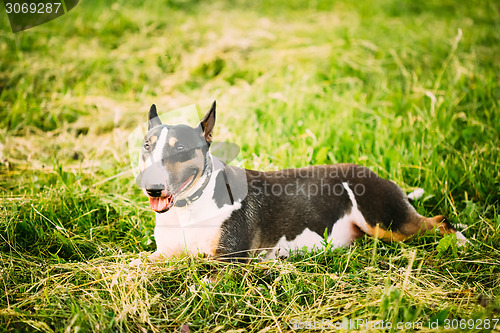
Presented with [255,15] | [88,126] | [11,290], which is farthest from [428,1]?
[11,290]

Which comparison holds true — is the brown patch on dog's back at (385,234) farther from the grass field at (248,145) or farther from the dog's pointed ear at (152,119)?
the dog's pointed ear at (152,119)

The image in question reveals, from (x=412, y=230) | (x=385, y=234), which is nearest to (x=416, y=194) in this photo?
(x=412, y=230)

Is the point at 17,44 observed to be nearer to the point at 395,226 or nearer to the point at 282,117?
the point at 282,117

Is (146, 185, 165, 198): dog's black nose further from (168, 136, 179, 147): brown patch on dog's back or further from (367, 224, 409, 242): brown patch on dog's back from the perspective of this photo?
(367, 224, 409, 242): brown patch on dog's back

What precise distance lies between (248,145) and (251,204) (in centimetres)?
155

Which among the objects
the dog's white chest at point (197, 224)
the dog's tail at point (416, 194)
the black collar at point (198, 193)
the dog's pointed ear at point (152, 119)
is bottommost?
the dog's tail at point (416, 194)

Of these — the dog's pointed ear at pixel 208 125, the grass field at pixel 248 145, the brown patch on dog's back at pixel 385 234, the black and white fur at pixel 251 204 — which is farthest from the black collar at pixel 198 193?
the brown patch on dog's back at pixel 385 234

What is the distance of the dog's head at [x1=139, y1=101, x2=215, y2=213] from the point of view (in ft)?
7.93

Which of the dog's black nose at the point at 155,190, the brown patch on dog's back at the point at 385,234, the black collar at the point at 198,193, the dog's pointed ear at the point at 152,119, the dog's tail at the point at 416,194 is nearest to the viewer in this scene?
the dog's black nose at the point at 155,190

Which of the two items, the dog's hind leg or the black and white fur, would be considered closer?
the black and white fur

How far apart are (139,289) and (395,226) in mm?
1820

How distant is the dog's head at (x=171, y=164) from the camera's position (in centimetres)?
242

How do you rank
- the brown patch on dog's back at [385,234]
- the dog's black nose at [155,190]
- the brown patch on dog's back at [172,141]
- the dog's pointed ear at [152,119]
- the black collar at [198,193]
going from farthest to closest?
1. the brown patch on dog's back at [385,234]
2. the dog's pointed ear at [152,119]
3. the black collar at [198,193]
4. the brown patch on dog's back at [172,141]
5. the dog's black nose at [155,190]

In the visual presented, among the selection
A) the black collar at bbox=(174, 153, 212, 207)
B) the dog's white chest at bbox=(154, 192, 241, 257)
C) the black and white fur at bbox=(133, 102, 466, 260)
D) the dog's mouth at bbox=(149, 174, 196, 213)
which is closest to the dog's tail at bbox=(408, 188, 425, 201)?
the black and white fur at bbox=(133, 102, 466, 260)
